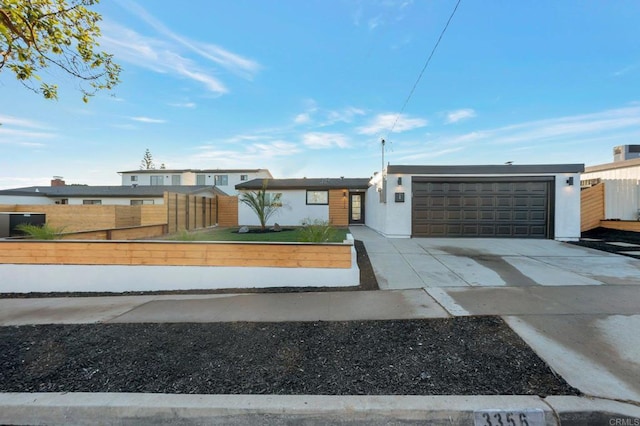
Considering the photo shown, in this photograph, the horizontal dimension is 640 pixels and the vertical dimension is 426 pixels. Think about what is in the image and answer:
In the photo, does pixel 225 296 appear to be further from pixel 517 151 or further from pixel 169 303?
pixel 517 151

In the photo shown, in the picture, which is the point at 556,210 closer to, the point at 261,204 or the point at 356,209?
the point at 356,209

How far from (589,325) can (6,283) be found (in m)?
9.86

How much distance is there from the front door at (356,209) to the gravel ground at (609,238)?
388 inches

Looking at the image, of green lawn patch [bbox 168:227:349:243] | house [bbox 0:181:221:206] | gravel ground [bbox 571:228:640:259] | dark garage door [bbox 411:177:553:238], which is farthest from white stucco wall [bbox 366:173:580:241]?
house [bbox 0:181:221:206]

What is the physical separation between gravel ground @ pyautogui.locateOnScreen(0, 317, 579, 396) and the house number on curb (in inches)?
7.3

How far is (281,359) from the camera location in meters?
2.69

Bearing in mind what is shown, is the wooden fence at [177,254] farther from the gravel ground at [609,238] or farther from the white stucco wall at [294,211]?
the white stucco wall at [294,211]

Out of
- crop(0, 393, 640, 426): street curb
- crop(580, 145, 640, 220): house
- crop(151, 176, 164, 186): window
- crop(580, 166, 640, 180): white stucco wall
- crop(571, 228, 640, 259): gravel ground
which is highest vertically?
crop(151, 176, 164, 186): window

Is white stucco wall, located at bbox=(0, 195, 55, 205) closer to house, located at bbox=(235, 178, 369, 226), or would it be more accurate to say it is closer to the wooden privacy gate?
the wooden privacy gate

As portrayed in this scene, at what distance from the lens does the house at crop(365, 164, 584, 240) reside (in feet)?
32.6

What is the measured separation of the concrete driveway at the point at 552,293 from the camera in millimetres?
2512

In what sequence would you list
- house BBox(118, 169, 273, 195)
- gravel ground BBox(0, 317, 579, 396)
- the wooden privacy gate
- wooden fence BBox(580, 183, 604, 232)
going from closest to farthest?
gravel ground BBox(0, 317, 579, 396)
wooden fence BBox(580, 183, 604, 232)
the wooden privacy gate
house BBox(118, 169, 273, 195)

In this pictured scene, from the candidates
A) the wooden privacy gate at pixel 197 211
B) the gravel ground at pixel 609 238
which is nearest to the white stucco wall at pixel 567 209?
the gravel ground at pixel 609 238

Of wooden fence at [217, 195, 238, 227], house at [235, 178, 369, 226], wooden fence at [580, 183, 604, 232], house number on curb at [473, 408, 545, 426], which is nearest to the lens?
house number on curb at [473, 408, 545, 426]
